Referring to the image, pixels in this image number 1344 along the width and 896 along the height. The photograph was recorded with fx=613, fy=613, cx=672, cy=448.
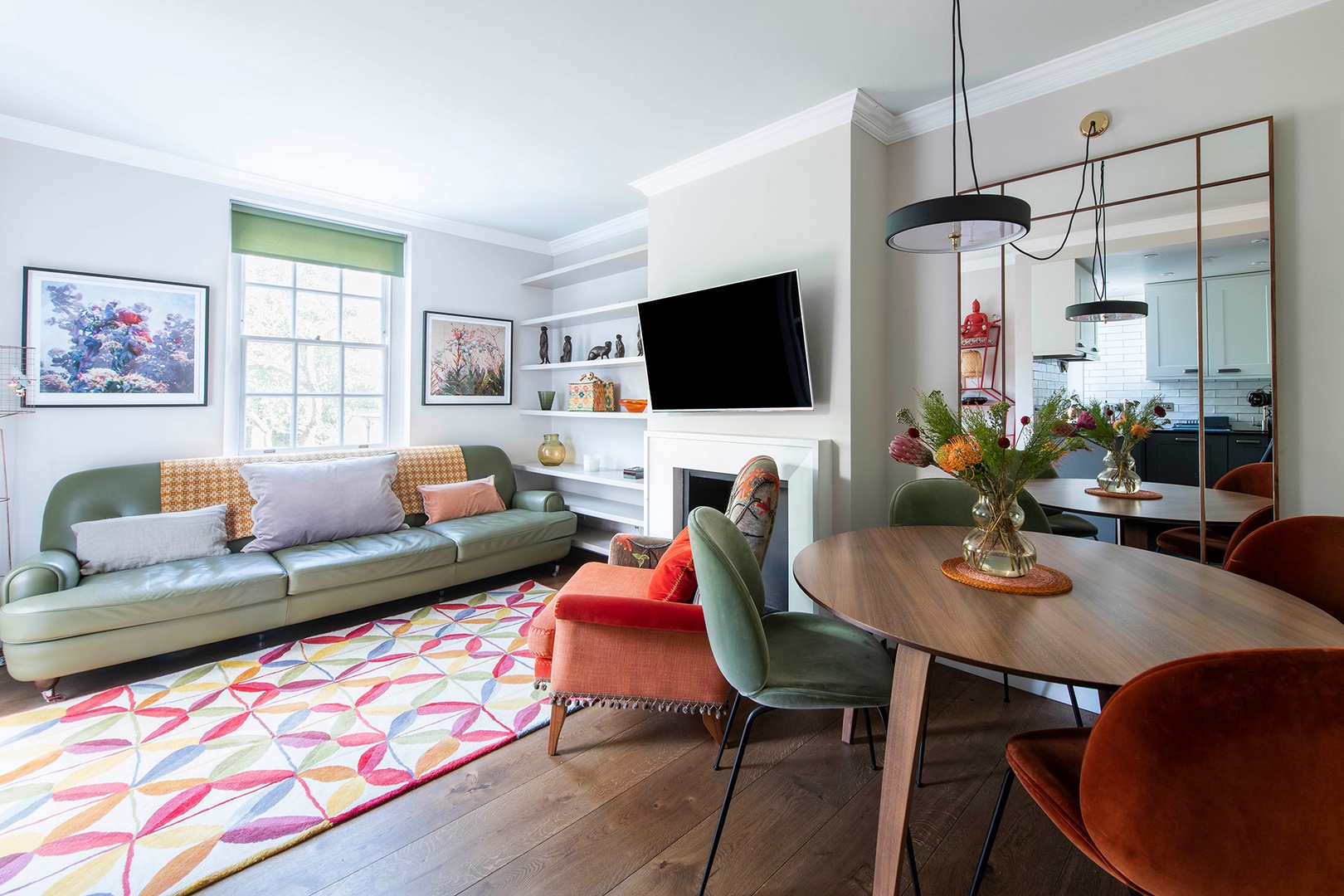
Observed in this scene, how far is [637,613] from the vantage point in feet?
6.26

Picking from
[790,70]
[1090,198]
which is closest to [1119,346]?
[1090,198]

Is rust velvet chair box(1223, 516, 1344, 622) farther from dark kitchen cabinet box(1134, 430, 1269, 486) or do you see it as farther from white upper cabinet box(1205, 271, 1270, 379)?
white upper cabinet box(1205, 271, 1270, 379)

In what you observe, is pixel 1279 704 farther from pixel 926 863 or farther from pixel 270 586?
pixel 270 586

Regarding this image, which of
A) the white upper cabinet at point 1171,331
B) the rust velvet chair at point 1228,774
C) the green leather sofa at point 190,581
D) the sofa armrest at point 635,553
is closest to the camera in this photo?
the rust velvet chair at point 1228,774

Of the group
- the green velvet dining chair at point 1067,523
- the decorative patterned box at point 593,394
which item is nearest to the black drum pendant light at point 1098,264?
the green velvet dining chair at point 1067,523

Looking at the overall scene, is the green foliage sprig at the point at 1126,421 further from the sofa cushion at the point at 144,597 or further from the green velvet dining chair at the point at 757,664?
the sofa cushion at the point at 144,597

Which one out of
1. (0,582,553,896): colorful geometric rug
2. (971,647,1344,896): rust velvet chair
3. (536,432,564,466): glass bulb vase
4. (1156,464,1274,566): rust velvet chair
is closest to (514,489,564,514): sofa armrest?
(536,432,564,466): glass bulb vase

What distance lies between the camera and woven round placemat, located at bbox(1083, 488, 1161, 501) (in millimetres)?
2240

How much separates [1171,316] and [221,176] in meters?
4.68

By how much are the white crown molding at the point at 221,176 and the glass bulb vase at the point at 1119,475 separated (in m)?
4.17

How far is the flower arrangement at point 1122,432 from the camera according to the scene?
88.4 inches

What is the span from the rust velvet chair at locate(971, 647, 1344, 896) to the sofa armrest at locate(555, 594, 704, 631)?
1.13 m

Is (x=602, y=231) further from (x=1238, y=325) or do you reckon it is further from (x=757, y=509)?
(x=1238, y=325)

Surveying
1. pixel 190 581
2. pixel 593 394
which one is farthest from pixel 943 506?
pixel 190 581
